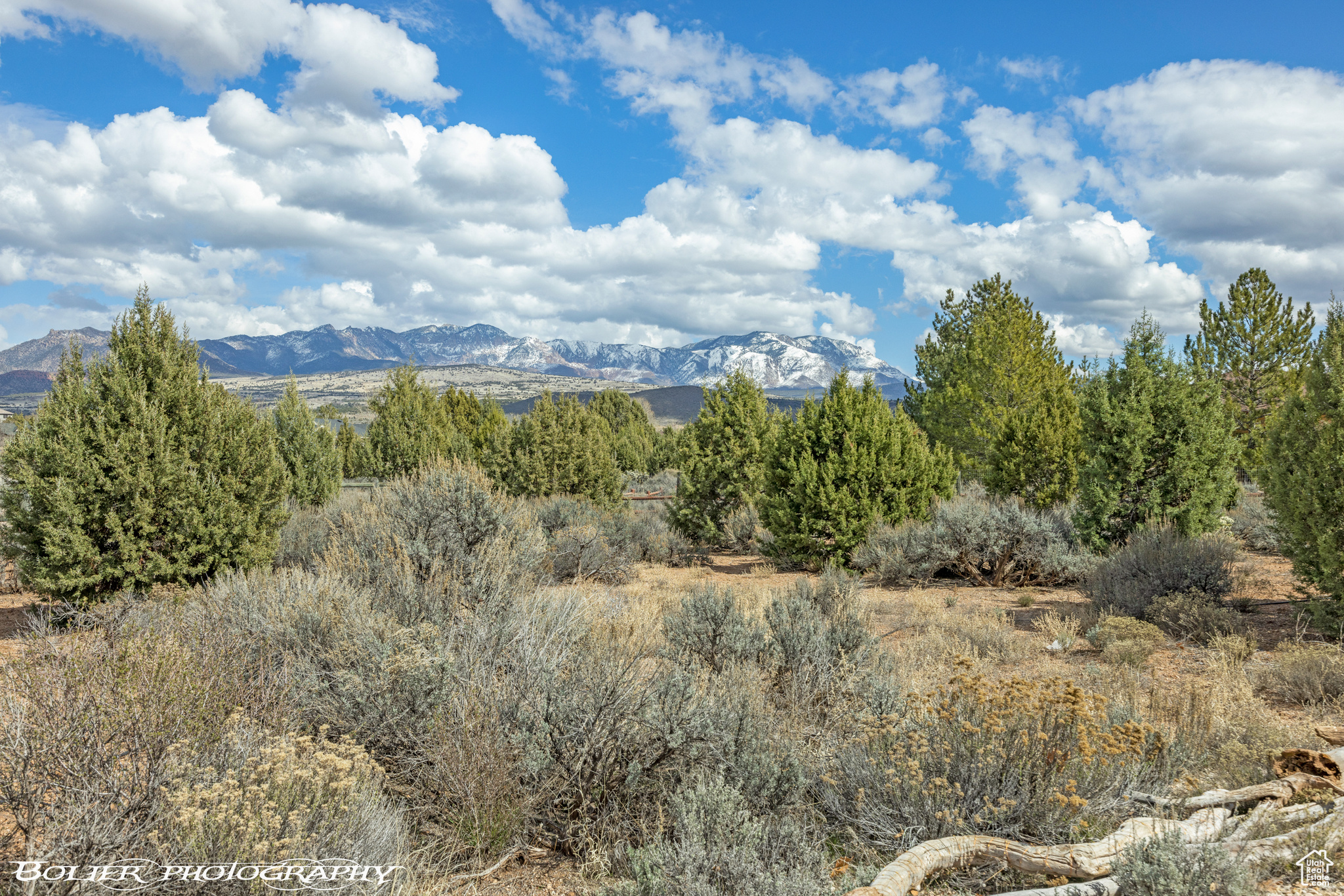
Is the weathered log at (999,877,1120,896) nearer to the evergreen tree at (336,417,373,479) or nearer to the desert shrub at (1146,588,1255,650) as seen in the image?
the desert shrub at (1146,588,1255,650)

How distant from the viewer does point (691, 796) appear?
133 inches

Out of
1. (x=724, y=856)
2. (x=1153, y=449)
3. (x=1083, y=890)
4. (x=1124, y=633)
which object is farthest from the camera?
(x=1153, y=449)

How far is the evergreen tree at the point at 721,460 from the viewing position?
17.3m

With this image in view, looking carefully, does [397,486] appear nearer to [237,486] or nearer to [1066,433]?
[237,486]

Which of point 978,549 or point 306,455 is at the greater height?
point 306,455

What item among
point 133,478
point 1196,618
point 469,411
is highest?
point 469,411

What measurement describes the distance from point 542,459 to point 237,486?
9.72m

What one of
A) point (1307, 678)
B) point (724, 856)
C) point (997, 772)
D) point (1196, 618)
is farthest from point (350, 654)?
point (1196, 618)

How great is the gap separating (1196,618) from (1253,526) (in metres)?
8.95

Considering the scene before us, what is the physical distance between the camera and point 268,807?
2.76 metres

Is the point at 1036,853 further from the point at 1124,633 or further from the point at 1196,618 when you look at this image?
the point at 1196,618

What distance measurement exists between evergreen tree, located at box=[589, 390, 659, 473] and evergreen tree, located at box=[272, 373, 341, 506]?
23455 millimetres

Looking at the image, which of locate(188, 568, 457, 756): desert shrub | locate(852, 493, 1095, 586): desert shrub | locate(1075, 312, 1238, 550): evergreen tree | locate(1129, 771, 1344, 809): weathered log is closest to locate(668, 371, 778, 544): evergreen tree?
locate(852, 493, 1095, 586): desert shrub

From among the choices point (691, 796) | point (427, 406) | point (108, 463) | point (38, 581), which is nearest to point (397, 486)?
point (108, 463)
